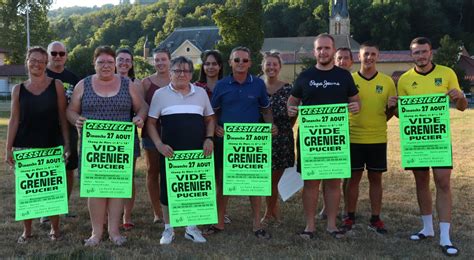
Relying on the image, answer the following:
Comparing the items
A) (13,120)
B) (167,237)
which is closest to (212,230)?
Result: (167,237)

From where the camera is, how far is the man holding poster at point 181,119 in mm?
5195

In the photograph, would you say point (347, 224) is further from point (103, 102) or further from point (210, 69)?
point (103, 102)

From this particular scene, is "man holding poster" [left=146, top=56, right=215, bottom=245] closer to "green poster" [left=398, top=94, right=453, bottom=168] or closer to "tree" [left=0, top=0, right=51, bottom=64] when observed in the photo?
"green poster" [left=398, top=94, right=453, bottom=168]

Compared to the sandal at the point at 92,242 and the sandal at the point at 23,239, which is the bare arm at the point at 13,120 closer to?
the sandal at the point at 23,239

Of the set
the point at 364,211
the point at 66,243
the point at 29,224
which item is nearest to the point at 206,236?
the point at 66,243

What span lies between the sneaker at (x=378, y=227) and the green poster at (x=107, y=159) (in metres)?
3.05

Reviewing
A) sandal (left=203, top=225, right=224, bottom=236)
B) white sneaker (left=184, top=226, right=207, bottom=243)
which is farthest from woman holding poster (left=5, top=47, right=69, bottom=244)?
sandal (left=203, top=225, right=224, bottom=236)

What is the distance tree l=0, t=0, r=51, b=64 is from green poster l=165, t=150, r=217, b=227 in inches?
2056

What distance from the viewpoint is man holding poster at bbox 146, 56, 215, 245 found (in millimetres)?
5195

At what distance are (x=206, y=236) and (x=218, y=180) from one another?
687 mm

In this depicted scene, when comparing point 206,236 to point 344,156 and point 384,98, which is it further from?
point 384,98

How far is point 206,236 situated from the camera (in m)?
5.76

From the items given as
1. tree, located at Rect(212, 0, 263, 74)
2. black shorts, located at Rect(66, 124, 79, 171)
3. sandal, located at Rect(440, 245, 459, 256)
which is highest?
tree, located at Rect(212, 0, 263, 74)

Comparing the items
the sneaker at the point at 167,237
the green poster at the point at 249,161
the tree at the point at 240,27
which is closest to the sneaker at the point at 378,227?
the green poster at the point at 249,161
